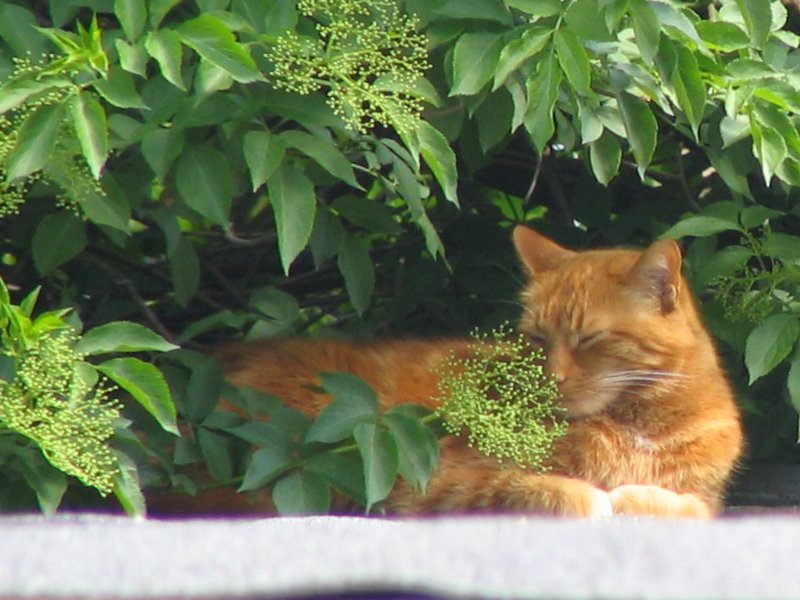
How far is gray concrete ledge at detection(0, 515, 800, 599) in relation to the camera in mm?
789

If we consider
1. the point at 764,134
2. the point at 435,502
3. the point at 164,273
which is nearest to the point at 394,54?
the point at 764,134

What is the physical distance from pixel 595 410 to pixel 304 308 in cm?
116

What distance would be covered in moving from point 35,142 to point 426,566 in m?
1.38

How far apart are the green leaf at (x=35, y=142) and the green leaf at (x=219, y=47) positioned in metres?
0.23

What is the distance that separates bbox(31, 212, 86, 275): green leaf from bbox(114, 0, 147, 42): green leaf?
0.52m

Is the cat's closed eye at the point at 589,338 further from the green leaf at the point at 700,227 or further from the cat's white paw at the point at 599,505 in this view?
the cat's white paw at the point at 599,505

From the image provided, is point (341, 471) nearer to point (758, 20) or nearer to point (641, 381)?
point (641, 381)

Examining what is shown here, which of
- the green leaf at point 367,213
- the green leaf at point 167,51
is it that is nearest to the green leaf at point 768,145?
the green leaf at point 367,213

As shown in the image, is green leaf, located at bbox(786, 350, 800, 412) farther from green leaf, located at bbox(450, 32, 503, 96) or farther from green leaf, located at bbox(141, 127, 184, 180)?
green leaf, located at bbox(141, 127, 184, 180)

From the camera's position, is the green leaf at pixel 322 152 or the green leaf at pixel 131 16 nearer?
the green leaf at pixel 131 16

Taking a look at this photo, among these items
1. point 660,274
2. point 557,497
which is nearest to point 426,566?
point 557,497

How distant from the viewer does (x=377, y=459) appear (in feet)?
7.28

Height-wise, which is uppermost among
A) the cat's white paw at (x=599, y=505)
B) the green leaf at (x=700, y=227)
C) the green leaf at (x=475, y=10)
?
the green leaf at (x=475, y=10)

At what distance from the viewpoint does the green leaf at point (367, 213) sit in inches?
107
